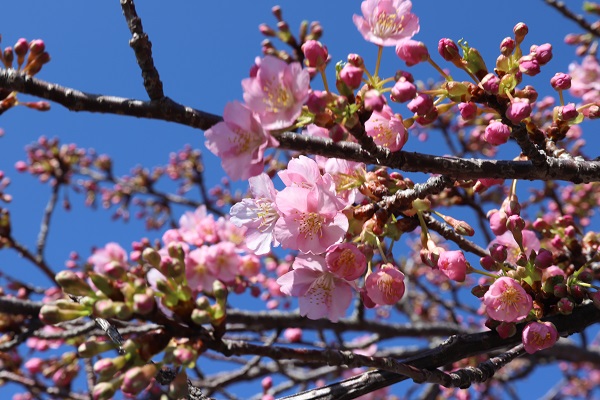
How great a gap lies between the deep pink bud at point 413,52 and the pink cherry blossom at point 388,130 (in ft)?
0.59

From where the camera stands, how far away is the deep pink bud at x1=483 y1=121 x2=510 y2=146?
5.67 feet

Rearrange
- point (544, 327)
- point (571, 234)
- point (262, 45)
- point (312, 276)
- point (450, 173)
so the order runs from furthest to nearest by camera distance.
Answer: point (262, 45) → point (571, 234) → point (312, 276) → point (544, 327) → point (450, 173)

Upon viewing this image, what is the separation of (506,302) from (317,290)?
68 centimetres

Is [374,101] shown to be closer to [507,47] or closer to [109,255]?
[507,47]

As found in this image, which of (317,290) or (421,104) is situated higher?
(421,104)

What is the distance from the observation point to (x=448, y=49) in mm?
1768

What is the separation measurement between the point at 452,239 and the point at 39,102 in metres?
2.08

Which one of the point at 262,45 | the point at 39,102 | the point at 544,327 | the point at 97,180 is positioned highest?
the point at 97,180

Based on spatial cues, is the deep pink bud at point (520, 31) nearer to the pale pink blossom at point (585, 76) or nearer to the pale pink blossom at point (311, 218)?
the pale pink blossom at point (311, 218)

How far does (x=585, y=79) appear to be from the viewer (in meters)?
4.43

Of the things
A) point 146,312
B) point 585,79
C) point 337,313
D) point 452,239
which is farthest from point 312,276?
point 585,79

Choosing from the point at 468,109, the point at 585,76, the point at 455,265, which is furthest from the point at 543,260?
the point at 585,76

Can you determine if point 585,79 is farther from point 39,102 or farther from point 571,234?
point 39,102

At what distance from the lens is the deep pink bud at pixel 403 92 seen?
1.57 metres
